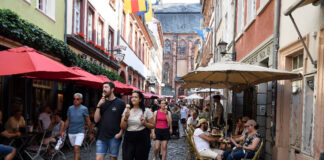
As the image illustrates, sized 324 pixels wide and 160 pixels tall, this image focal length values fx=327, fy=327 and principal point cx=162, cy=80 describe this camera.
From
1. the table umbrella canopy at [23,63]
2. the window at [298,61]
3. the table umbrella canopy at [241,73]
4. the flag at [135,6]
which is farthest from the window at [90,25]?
the window at [298,61]

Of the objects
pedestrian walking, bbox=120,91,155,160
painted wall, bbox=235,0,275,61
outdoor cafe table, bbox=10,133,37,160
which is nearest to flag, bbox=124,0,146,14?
painted wall, bbox=235,0,275,61

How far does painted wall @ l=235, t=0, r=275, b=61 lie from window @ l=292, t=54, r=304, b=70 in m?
1.31

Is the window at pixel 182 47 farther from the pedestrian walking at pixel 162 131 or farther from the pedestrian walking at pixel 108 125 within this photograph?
the pedestrian walking at pixel 108 125

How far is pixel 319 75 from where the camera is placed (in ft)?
17.4

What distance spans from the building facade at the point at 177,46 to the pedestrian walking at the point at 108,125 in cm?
6242

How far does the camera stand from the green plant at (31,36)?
7.88 m

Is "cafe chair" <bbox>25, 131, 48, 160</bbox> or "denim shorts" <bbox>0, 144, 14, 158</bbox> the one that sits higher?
"denim shorts" <bbox>0, 144, 14, 158</bbox>

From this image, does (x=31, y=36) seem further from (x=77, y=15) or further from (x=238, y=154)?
(x=238, y=154)

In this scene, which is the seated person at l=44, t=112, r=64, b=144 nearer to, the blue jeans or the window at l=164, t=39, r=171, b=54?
the blue jeans

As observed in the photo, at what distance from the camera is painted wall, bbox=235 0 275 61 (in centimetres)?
852

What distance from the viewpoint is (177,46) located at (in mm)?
72500

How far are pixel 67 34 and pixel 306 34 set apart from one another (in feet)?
31.1

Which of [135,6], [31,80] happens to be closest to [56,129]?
[31,80]

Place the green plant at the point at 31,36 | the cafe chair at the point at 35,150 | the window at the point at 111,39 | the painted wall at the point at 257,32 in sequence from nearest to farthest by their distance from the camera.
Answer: the cafe chair at the point at 35,150 → the green plant at the point at 31,36 → the painted wall at the point at 257,32 → the window at the point at 111,39
